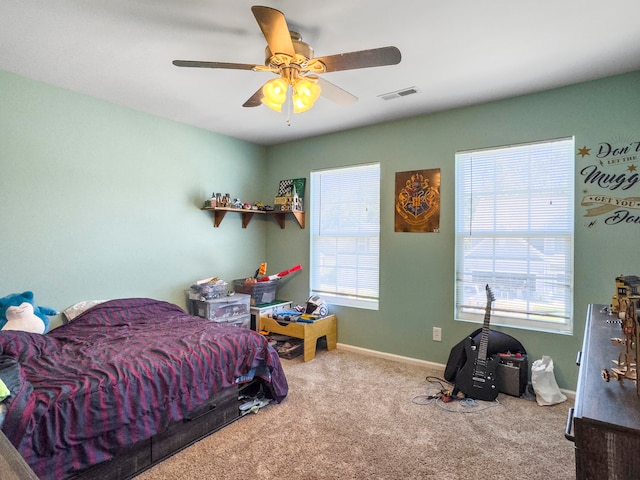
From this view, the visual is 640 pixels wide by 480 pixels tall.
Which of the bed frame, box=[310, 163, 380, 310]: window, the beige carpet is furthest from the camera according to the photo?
box=[310, 163, 380, 310]: window

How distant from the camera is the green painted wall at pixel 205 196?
2.51 m

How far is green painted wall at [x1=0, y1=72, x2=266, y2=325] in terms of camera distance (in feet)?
8.23

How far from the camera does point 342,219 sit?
12.8 ft

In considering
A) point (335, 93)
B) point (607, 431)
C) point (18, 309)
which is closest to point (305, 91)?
point (335, 93)

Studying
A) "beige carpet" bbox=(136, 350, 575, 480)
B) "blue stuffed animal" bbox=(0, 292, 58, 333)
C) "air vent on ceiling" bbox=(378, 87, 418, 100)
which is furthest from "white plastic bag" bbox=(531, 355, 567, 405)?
"blue stuffed animal" bbox=(0, 292, 58, 333)

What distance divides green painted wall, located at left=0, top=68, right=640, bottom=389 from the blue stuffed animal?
16cm

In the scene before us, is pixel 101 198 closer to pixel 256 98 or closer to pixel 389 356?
pixel 256 98

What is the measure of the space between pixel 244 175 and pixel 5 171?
7.19 feet

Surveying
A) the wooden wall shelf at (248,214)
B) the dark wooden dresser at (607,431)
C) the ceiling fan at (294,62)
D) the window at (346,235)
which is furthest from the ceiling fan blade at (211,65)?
the window at (346,235)

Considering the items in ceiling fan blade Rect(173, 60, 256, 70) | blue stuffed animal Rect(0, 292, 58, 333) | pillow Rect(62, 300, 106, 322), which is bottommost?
pillow Rect(62, 300, 106, 322)

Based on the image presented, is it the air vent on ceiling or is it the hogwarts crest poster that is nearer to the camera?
the air vent on ceiling

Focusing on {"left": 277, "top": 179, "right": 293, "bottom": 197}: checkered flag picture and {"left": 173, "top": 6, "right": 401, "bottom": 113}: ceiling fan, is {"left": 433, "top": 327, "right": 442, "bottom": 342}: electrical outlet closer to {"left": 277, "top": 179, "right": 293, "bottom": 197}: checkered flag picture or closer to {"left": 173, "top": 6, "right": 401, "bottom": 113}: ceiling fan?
{"left": 277, "top": 179, "right": 293, "bottom": 197}: checkered flag picture

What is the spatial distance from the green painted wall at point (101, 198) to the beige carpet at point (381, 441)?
1.67 meters

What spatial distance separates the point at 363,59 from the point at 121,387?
78.7 inches
